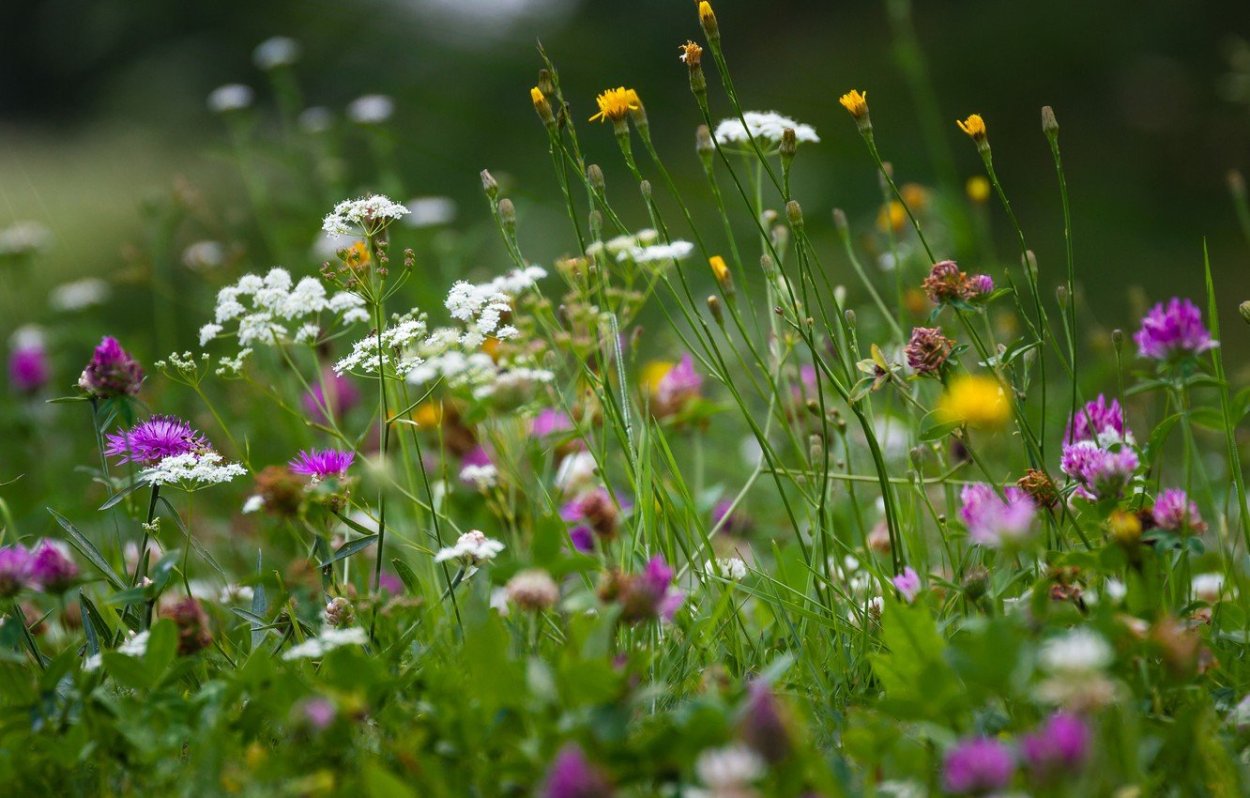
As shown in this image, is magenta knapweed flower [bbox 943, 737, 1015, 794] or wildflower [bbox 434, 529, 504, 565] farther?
wildflower [bbox 434, 529, 504, 565]

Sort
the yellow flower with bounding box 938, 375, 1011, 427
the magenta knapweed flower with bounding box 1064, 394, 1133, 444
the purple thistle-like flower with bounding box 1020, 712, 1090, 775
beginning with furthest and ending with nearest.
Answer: the magenta knapweed flower with bounding box 1064, 394, 1133, 444 → the yellow flower with bounding box 938, 375, 1011, 427 → the purple thistle-like flower with bounding box 1020, 712, 1090, 775

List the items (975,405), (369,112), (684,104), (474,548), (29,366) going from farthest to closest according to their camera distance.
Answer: (684,104) < (29,366) < (369,112) < (474,548) < (975,405)

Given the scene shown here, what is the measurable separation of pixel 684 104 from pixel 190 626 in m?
4.07

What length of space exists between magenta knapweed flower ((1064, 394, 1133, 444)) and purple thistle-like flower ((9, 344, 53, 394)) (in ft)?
6.23

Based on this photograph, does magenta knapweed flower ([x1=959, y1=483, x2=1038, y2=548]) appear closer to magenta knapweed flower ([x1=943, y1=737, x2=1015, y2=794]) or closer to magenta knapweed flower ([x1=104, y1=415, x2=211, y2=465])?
magenta knapweed flower ([x1=943, y1=737, x2=1015, y2=794])

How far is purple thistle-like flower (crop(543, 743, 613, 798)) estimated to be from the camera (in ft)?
2.13

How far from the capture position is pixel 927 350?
1032 mm

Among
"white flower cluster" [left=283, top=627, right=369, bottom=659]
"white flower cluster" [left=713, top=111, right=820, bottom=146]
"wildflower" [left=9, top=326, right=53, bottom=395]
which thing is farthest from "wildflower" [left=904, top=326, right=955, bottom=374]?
"wildflower" [left=9, top=326, right=53, bottom=395]

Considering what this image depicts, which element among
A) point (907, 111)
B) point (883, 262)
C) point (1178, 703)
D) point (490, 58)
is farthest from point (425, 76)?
point (1178, 703)

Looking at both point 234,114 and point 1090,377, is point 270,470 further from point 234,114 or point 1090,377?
point 234,114

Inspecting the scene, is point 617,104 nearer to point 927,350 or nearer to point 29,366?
point 927,350

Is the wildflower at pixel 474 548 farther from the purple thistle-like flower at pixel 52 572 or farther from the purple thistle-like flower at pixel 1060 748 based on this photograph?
the purple thistle-like flower at pixel 1060 748

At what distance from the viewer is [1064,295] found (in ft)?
3.59

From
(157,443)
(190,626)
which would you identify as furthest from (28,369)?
(190,626)
